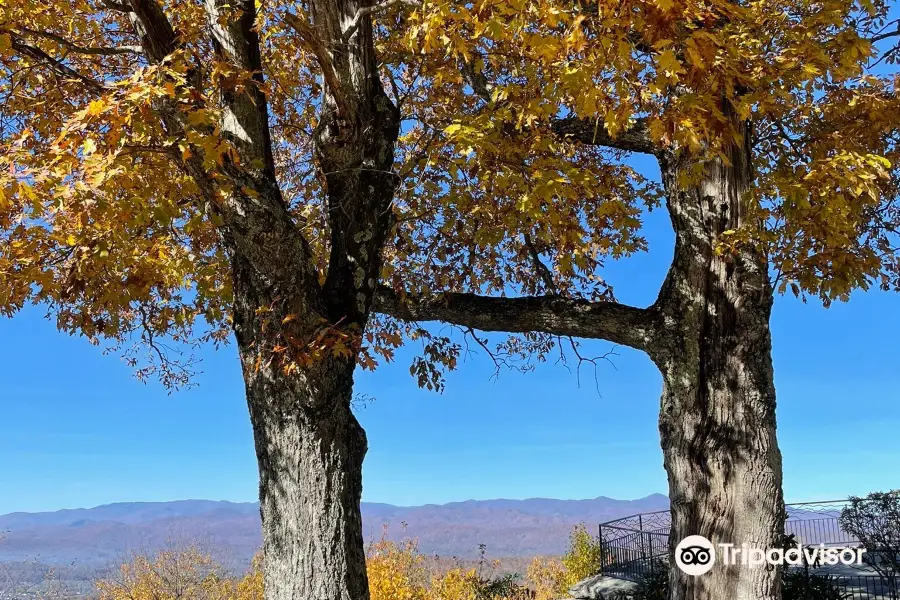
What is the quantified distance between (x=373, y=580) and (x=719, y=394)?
5944 millimetres

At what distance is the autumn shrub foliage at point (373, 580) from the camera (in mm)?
10742

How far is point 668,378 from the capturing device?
24.1 feet

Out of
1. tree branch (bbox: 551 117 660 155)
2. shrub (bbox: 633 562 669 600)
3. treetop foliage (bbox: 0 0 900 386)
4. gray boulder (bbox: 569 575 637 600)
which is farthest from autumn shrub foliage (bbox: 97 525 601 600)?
tree branch (bbox: 551 117 660 155)

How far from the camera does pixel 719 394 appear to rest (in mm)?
6988

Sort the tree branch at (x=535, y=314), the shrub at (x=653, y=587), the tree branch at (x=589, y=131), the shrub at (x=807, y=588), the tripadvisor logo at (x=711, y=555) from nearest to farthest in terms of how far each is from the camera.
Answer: the tripadvisor logo at (x=711, y=555) → the tree branch at (x=535, y=314) → the tree branch at (x=589, y=131) → the shrub at (x=807, y=588) → the shrub at (x=653, y=587)

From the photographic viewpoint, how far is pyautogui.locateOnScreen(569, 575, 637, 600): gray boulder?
13573 mm

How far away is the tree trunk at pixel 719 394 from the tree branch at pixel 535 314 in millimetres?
293

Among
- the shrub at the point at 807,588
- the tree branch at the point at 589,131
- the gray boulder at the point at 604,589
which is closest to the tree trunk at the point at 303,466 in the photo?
the tree branch at the point at 589,131

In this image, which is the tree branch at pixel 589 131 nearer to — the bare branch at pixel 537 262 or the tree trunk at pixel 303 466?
the bare branch at pixel 537 262

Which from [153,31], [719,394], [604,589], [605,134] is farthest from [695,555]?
[604,589]

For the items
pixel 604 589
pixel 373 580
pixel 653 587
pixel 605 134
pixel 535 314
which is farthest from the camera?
pixel 604 589

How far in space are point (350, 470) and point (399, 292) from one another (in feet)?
9.36

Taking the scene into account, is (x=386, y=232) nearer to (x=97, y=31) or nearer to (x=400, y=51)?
(x=400, y=51)

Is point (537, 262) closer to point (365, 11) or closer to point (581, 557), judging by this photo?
point (365, 11)
